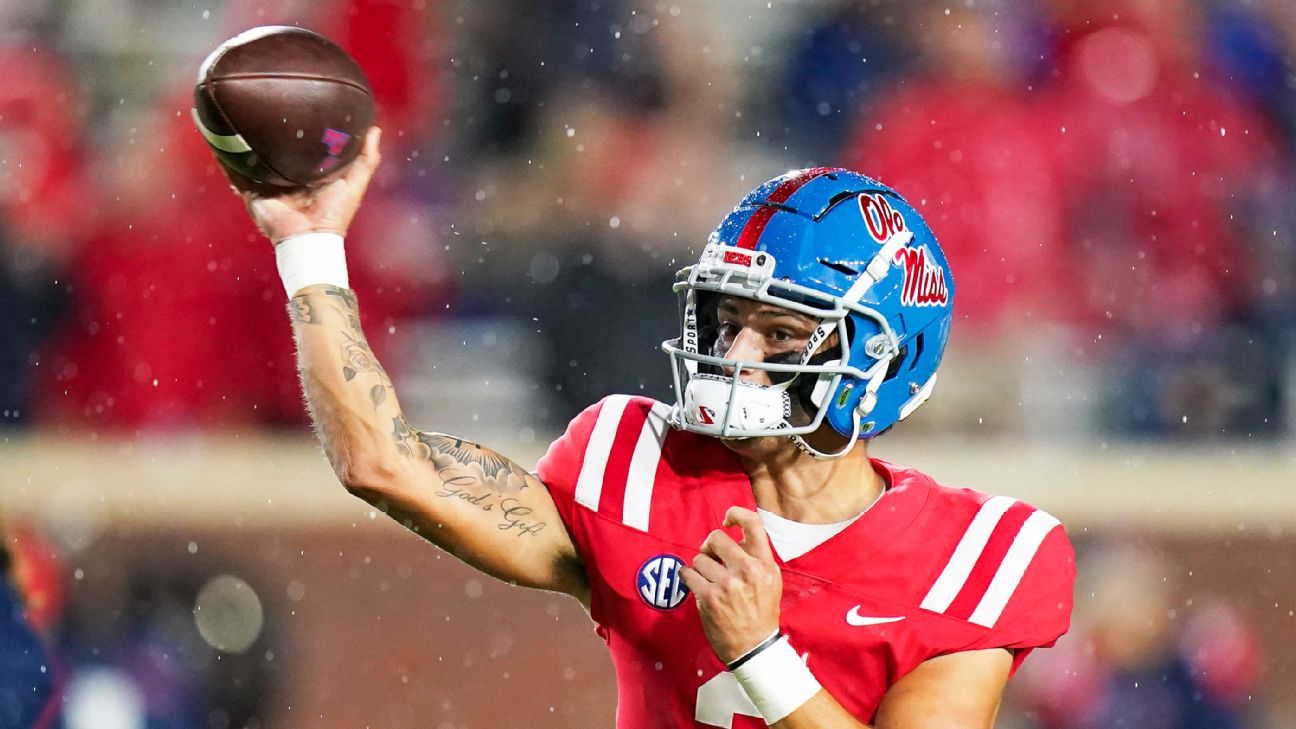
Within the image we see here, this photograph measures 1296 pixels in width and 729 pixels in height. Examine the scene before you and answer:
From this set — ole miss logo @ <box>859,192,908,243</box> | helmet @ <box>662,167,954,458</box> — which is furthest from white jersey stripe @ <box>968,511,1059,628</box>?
ole miss logo @ <box>859,192,908,243</box>

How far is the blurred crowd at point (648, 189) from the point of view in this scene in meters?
5.34

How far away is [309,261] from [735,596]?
30.4 inches

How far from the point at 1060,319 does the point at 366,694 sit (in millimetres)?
2525

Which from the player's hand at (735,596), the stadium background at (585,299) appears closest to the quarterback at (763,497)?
the player's hand at (735,596)

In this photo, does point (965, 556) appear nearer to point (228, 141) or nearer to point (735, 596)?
point (735, 596)

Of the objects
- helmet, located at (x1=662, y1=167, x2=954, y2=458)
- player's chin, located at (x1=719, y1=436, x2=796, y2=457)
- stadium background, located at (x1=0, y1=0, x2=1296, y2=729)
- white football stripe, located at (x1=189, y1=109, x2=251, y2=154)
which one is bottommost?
stadium background, located at (x1=0, y1=0, x2=1296, y2=729)

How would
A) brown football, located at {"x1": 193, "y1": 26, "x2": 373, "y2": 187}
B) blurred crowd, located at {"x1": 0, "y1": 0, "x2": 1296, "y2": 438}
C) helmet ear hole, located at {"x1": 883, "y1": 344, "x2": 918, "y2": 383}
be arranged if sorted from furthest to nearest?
blurred crowd, located at {"x1": 0, "y1": 0, "x2": 1296, "y2": 438}, helmet ear hole, located at {"x1": 883, "y1": 344, "x2": 918, "y2": 383}, brown football, located at {"x1": 193, "y1": 26, "x2": 373, "y2": 187}

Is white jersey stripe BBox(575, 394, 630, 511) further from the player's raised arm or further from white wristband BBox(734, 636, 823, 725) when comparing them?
white wristband BBox(734, 636, 823, 725)

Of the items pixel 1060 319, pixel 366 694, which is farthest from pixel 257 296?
pixel 1060 319

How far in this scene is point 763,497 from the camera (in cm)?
261

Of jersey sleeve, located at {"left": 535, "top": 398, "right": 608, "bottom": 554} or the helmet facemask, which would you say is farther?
jersey sleeve, located at {"left": 535, "top": 398, "right": 608, "bottom": 554}

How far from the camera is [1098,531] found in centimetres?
523

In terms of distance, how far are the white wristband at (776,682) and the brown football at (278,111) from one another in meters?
0.94

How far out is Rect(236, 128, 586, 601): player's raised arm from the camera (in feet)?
7.72
